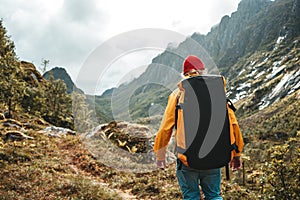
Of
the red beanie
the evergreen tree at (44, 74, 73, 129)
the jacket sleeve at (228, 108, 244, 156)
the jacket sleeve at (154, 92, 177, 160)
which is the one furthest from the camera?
the evergreen tree at (44, 74, 73, 129)

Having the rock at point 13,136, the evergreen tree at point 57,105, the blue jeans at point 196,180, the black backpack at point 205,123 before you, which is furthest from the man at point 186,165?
the evergreen tree at point 57,105

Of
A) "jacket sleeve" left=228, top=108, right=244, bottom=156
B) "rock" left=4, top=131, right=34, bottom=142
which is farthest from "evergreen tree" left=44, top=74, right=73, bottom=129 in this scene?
"jacket sleeve" left=228, top=108, right=244, bottom=156

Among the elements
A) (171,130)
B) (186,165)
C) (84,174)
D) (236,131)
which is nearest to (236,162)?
(236,131)

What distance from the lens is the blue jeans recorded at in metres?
4.52

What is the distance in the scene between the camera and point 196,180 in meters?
4.57

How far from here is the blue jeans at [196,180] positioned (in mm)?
4518

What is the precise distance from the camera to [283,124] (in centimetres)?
13525

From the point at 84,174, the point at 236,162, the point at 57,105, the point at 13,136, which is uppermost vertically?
the point at 57,105

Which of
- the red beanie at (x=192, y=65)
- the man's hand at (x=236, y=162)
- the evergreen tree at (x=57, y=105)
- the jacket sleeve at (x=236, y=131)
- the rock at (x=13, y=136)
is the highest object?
the evergreen tree at (x=57, y=105)

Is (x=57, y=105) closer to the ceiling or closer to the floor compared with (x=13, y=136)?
closer to the ceiling

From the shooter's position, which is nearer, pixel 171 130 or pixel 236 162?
pixel 171 130

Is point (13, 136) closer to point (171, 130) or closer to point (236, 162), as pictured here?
point (171, 130)

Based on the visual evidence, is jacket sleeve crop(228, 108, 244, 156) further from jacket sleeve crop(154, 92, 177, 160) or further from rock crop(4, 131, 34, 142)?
rock crop(4, 131, 34, 142)

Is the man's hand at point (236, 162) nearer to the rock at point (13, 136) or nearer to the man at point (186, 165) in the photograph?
the man at point (186, 165)
